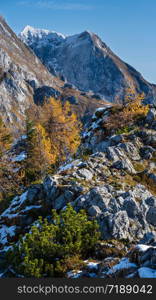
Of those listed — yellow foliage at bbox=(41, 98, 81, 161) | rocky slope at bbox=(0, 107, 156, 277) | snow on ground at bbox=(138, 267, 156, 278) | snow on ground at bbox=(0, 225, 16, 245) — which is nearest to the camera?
snow on ground at bbox=(138, 267, 156, 278)

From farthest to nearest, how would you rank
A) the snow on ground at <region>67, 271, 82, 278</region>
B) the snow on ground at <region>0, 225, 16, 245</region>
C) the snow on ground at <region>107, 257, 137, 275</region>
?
the snow on ground at <region>0, 225, 16, 245</region>, the snow on ground at <region>67, 271, 82, 278</region>, the snow on ground at <region>107, 257, 137, 275</region>

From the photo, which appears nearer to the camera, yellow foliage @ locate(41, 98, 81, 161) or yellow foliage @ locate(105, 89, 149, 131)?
yellow foliage @ locate(105, 89, 149, 131)

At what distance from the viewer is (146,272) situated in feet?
29.3

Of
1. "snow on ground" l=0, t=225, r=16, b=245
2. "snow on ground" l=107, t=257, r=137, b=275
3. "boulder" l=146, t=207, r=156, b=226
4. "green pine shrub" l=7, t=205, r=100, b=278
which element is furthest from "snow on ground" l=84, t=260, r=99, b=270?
"snow on ground" l=0, t=225, r=16, b=245

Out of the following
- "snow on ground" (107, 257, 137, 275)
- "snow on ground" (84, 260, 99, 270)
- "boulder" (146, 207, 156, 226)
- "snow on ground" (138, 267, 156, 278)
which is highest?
"boulder" (146, 207, 156, 226)

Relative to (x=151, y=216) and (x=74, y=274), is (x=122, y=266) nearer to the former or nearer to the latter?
(x=74, y=274)

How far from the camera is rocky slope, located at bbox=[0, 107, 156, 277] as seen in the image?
1098cm

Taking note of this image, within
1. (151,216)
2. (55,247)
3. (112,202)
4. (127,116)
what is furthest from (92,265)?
(127,116)

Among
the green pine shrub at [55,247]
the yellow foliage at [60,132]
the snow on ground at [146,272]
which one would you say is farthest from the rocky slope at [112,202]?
the yellow foliage at [60,132]

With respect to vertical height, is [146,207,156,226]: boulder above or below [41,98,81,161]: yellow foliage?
below

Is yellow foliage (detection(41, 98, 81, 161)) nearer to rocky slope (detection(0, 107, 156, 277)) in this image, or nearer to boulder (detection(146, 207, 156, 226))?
rocky slope (detection(0, 107, 156, 277))

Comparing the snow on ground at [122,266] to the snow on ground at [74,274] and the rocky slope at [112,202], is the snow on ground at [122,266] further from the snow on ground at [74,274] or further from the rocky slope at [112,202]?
the snow on ground at [74,274]

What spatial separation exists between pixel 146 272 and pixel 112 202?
20.8 feet

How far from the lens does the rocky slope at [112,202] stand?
10977 millimetres
